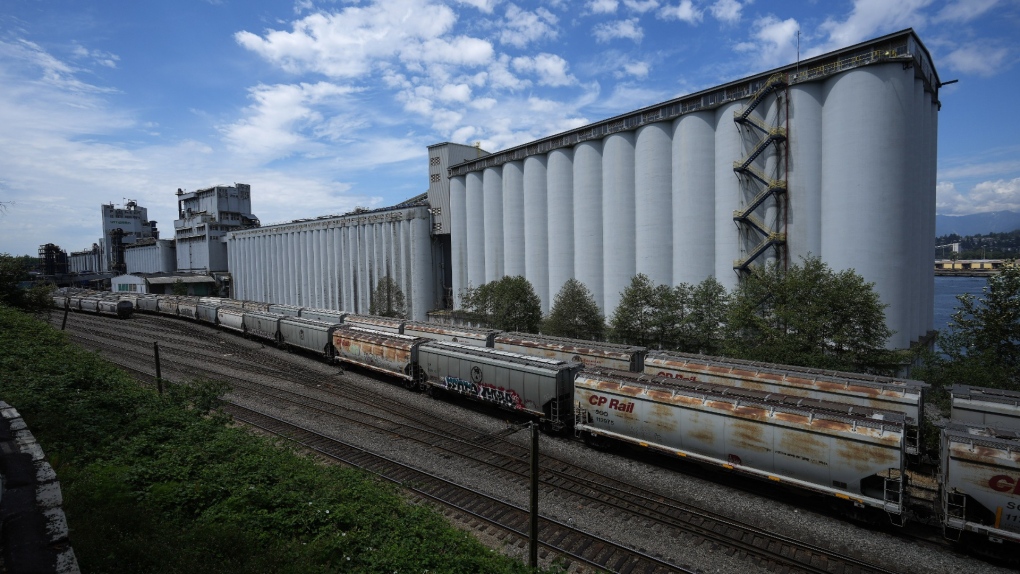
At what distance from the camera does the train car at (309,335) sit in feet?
114

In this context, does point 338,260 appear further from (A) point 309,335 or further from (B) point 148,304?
(A) point 309,335

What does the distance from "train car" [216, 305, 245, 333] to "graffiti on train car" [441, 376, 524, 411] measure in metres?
29.4

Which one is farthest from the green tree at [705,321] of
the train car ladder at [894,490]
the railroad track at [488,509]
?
the railroad track at [488,509]

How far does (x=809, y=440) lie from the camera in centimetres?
1407

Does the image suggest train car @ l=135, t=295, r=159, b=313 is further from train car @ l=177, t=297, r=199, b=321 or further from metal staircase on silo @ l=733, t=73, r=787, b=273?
metal staircase on silo @ l=733, t=73, r=787, b=273

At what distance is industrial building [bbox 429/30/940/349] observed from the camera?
30.2m

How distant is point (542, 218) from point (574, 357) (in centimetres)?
2734

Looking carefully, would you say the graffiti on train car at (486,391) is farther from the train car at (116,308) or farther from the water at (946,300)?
the train car at (116,308)

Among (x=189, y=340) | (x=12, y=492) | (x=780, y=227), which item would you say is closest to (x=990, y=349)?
(x=780, y=227)

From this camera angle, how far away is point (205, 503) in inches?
455

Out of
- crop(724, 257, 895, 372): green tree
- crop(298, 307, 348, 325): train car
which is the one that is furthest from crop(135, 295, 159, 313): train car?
crop(724, 257, 895, 372): green tree

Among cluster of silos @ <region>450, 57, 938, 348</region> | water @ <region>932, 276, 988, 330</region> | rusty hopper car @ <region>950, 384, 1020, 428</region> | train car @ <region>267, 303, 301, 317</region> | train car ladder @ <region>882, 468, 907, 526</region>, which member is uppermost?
cluster of silos @ <region>450, 57, 938, 348</region>

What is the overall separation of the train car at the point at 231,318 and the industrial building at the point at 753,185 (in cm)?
2618

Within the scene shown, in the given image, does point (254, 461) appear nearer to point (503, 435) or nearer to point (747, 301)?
point (503, 435)
